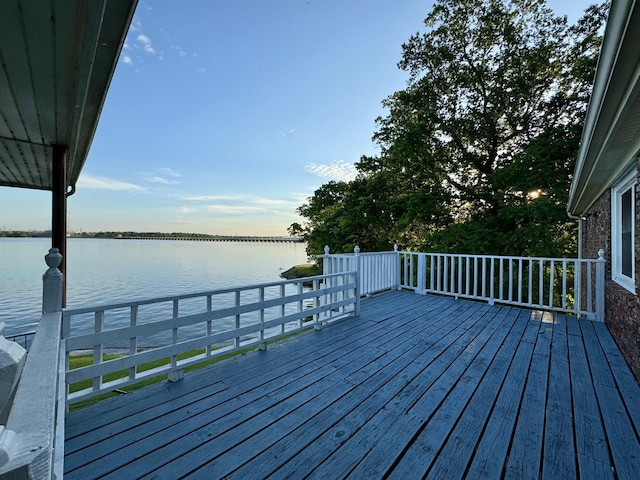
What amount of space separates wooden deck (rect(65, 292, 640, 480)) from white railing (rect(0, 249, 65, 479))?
87cm

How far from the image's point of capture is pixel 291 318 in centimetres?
351

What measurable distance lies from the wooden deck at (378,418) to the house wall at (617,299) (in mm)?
197

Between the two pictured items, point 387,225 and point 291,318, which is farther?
point 387,225

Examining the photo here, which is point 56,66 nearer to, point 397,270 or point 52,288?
point 52,288

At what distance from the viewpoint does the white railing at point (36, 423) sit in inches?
18.8

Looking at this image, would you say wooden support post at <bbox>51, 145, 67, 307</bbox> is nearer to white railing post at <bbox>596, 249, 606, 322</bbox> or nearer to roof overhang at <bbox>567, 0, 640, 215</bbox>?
roof overhang at <bbox>567, 0, 640, 215</bbox>

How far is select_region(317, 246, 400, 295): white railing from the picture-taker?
17.3 ft

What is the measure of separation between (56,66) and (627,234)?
17.8ft

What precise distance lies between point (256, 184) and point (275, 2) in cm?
1108

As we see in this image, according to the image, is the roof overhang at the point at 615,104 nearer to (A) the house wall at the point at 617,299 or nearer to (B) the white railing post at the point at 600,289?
(A) the house wall at the point at 617,299

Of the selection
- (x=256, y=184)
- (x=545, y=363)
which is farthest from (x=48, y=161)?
(x=256, y=184)

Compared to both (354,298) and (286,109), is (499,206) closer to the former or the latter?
(354,298)

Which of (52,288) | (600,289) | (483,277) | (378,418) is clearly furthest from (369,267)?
(52,288)

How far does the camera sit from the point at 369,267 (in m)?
6.04
